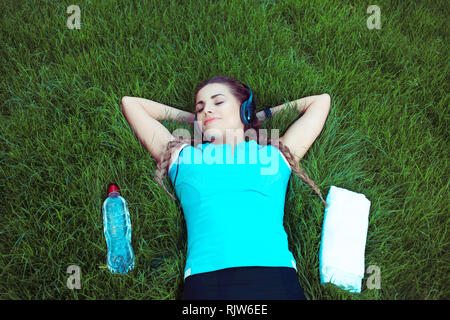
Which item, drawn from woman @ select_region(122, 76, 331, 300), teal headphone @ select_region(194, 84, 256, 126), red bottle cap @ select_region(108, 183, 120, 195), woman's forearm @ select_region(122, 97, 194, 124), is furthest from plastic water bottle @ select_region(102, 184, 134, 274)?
teal headphone @ select_region(194, 84, 256, 126)

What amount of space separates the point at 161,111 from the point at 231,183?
945mm

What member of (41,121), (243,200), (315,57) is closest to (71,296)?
(243,200)

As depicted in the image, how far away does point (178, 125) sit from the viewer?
7.40 ft

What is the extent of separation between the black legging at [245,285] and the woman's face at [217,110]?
0.89 meters

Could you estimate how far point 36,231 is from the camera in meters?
1.80

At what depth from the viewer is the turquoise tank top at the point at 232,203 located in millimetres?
1530

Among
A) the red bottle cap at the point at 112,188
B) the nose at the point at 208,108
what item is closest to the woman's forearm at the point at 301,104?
the nose at the point at 208,108

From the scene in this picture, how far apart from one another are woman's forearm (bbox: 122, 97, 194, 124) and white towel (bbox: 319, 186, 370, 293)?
1.22 meters

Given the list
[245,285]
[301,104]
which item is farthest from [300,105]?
[245,285]

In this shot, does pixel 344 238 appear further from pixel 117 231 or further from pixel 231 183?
pixel 117 231

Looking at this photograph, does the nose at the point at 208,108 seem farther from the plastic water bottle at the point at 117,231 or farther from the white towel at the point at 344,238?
the white towel at the point at 344,238

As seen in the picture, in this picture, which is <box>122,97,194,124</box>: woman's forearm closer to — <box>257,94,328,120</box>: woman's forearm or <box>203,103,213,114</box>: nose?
<box>203,103,213,114</box>: nose

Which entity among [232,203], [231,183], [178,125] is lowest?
[232,203]

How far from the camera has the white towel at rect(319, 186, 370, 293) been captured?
1718mm
